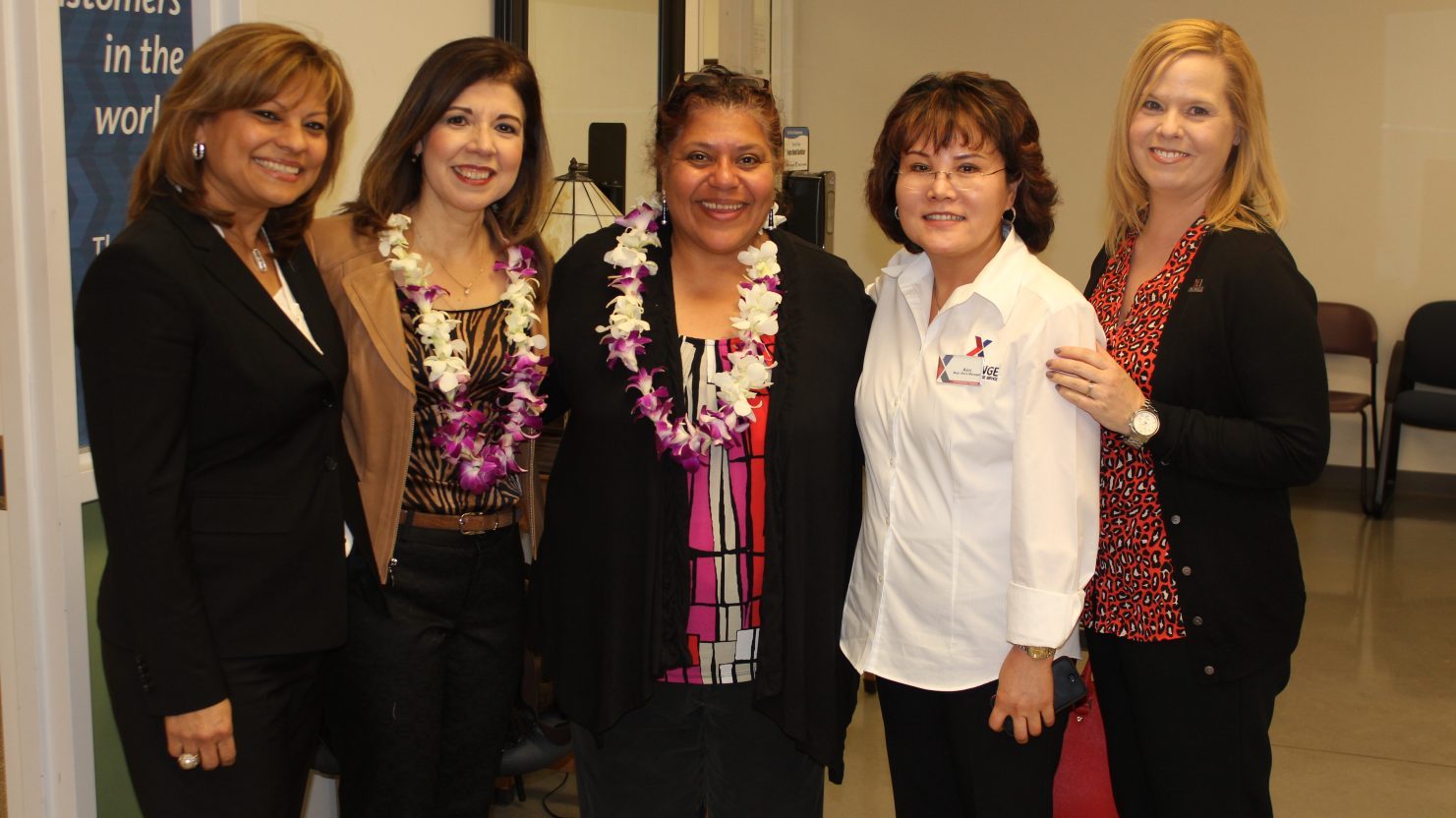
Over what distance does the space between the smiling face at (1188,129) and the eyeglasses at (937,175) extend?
1.26ft

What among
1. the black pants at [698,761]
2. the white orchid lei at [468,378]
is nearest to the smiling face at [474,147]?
the white orchid lei at [468,378]

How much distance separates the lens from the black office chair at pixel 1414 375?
703 cm

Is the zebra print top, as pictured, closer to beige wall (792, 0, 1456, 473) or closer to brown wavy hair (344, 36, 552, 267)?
brown wavy hair (344, 36, 552, 267)

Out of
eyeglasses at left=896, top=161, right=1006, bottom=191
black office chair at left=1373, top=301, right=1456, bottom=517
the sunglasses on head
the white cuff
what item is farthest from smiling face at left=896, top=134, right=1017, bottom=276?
black office chair at left=1373, top=301, right=1456, bottom=517

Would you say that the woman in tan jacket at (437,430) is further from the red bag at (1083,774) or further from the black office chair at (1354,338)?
the black office chair at (1354,338)

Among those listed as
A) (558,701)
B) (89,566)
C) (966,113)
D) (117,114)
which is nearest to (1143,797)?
(558,701)

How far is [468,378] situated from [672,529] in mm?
449

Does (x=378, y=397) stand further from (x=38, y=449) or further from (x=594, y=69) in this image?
(x=594, y=69)

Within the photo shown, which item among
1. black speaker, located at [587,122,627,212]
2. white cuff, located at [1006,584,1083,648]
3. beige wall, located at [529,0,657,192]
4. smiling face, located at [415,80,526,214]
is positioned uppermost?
beige wall, located at [529,0,657,192]

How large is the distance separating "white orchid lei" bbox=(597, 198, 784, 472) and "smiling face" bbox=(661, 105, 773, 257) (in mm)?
69

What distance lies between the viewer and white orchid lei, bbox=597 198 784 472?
2.07 m

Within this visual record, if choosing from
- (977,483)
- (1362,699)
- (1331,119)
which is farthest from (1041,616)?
(1331,119)

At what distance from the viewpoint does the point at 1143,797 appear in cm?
230

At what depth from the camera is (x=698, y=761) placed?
2.23 m
